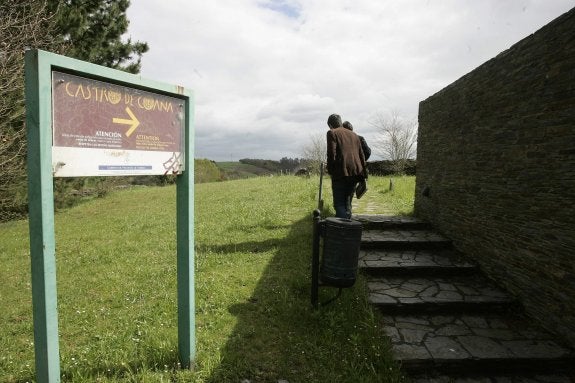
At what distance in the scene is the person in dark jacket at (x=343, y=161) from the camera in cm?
595

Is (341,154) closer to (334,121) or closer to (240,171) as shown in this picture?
(334,121)

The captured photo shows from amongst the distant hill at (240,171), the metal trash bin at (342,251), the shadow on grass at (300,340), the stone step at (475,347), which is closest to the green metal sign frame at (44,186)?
the shadow on grass at (300,340)

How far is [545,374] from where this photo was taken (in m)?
3.52

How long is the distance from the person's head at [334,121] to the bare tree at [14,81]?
16.9 feet

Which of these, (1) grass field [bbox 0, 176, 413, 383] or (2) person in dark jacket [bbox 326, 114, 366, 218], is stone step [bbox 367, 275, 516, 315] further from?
(2) person in dark jacket [bbox 326, 114, 366, 218]

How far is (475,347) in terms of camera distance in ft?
12.1

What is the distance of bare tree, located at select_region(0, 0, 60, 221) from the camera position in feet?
23.8

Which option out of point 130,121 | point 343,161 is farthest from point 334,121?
point 130,121

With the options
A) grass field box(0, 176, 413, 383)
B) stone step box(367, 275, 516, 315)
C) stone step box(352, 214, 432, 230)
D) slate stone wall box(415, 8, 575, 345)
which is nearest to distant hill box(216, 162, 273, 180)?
stone step box(352, 214, 432, 230)

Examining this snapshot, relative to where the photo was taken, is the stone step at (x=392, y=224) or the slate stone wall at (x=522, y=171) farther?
the stone step at (x=392, y=224)

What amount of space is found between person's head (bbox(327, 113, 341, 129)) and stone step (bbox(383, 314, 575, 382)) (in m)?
3.31

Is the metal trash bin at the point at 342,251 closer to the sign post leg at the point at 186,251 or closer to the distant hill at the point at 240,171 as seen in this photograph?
the sign post leg at the point at 186,251

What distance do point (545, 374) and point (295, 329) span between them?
2.53 metres

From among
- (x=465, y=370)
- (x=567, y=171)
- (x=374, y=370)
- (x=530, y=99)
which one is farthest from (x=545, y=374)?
(x=530, y=99)
